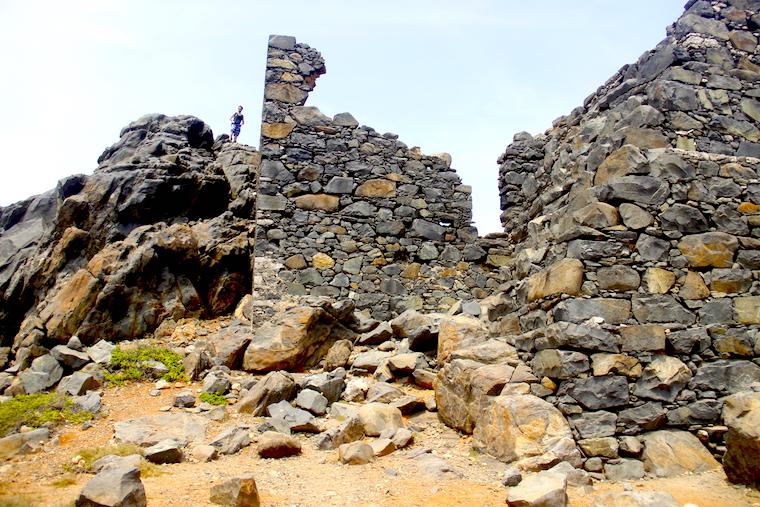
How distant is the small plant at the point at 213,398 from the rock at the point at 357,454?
278 centimetres

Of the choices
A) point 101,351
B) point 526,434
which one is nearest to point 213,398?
point 101,351

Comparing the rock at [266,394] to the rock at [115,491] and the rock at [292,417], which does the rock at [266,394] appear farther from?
the rock at [115,491]

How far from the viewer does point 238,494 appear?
4.04 m

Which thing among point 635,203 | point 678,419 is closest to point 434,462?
point 678,419

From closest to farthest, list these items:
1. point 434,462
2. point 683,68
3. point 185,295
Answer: point 434,462 < point 683,68 < point 185,295

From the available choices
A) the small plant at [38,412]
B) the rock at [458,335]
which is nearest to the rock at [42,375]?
the small plant at [38,412]

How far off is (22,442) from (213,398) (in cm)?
227

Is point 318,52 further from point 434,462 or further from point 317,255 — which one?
point 434,462

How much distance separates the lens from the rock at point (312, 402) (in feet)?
22.6

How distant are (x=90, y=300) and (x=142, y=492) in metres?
7.95

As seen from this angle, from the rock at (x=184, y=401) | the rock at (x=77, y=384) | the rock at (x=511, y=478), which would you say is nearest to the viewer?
the rock at (x=511, y=478)

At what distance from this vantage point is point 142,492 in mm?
3959

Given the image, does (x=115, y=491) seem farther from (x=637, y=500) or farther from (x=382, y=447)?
(x=637, y=500)

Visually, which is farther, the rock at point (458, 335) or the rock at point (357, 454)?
the rock at point (458, 335)
